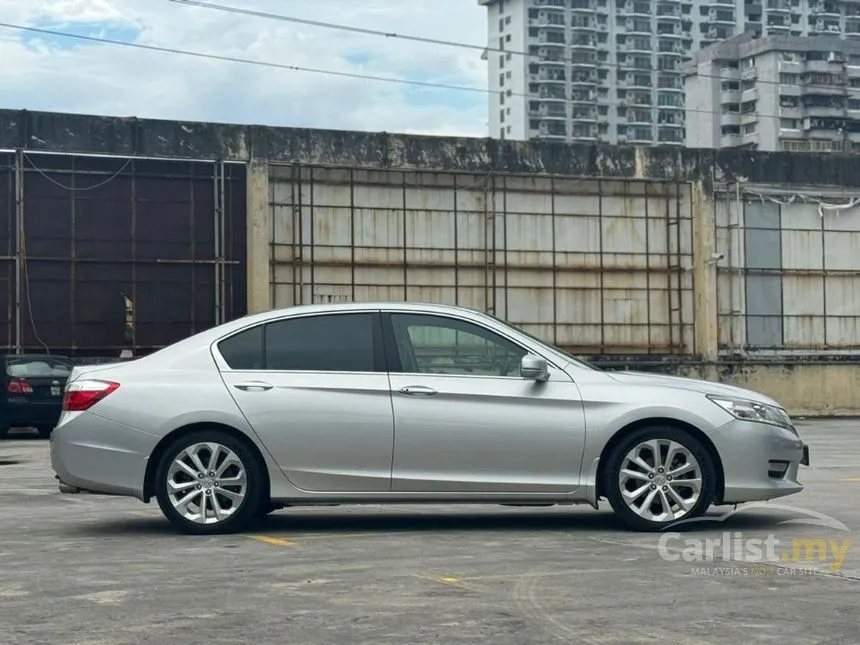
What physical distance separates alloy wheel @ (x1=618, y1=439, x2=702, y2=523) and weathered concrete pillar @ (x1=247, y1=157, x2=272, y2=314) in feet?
68.0

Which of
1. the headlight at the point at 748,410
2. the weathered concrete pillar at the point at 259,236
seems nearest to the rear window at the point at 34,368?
the weathered concrete pillar at the point at 259,236

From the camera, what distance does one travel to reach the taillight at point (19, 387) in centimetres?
2230

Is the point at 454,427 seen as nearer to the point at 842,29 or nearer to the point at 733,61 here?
the point at 733,61

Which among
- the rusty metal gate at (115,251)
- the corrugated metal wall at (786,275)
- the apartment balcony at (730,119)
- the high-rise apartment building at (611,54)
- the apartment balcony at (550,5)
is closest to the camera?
the rusty metal gate at (115,251)

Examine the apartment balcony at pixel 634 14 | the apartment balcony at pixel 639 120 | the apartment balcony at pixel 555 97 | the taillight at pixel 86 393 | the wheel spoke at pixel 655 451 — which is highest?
the apartment balcony at pixel 634 14

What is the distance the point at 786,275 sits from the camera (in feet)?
109

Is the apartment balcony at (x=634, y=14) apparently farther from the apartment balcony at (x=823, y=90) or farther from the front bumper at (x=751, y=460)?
the front bumper at (x=751, y=460)

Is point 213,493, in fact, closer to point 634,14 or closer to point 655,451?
point 655,451

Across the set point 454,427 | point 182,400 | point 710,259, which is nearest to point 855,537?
point 454,427

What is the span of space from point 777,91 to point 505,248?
10934cm

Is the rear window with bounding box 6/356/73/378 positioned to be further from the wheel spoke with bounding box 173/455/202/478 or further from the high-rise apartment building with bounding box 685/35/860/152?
the high-rise apartment building with bounding box 685/35/860/152

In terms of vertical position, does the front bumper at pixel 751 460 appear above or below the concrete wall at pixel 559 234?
below

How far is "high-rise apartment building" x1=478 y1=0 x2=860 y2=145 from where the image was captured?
153625 millimetres

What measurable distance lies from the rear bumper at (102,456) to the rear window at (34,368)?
14176 millimetres
